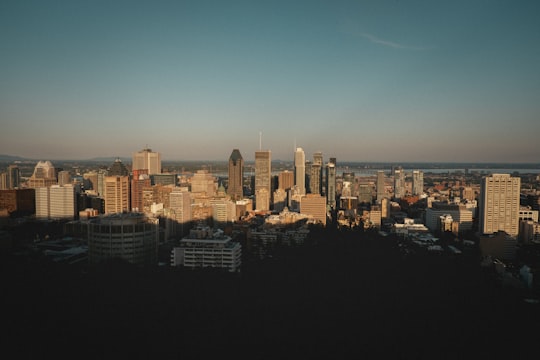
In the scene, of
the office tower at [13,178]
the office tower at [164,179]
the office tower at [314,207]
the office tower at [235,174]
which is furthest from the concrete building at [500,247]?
the office tower at [164,179]

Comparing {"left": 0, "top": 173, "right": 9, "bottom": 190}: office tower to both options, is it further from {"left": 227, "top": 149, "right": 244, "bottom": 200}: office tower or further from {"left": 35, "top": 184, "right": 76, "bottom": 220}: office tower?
{"left": 227, "top": 149, "right": 244, "bottom": 200}: office tower

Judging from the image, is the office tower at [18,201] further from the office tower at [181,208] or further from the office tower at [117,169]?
the office tower at [181,208]

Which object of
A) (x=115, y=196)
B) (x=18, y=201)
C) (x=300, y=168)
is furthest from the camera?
(x=300, y=168)

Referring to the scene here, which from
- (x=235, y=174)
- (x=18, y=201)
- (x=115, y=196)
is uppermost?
(x=235, y=174)

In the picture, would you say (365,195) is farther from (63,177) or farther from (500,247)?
(63,177)

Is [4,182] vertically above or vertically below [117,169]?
below

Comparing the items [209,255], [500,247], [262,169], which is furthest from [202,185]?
[500,247]

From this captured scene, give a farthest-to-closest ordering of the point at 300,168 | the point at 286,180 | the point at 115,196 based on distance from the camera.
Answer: the point at 300,168
the point at 286,180
the point at 115,196
